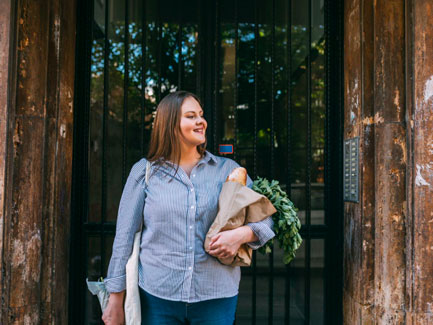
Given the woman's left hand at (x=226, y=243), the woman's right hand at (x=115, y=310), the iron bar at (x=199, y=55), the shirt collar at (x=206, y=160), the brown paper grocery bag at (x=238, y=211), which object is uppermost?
the iron bar at (x=199, y=55)

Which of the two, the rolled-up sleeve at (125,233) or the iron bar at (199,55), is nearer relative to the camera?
the rolled-up sleeve at (125,233)

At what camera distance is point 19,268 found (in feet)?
7.84

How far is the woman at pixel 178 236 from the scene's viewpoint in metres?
1.86

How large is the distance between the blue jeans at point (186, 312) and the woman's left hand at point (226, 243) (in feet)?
0.94

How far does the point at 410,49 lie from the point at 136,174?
6.69 ft

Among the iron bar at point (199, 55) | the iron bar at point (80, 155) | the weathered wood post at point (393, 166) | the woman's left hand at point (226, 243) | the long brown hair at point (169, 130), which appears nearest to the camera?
the woman's left hand at point (226, 243)

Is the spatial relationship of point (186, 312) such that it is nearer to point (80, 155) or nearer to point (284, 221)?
point (284, 221)

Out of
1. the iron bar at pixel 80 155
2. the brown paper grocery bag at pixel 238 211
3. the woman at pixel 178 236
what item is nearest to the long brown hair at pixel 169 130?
the woman at pixel 178 236

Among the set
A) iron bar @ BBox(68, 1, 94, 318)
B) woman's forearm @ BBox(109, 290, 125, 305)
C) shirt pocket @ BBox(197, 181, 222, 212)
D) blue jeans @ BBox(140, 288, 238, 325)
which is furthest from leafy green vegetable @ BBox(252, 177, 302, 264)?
iron bar @ BBox(68, 1, 94, 318)

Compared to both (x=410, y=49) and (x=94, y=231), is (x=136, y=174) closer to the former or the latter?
(x=94, y=231)

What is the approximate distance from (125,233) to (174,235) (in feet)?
0.98

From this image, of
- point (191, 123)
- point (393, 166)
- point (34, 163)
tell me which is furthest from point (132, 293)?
point (393, 166)

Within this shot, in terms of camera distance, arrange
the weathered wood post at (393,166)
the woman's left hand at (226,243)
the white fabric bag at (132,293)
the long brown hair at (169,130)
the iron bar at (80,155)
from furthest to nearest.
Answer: the iron bar at (80,155), the weathered wood post at (393,166), the long brown hair at (169,130), the white fabric bag at (132,293), the woman's left hand at (226,243)

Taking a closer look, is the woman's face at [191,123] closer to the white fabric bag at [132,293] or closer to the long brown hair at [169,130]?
the long brown hair at [169,130]
